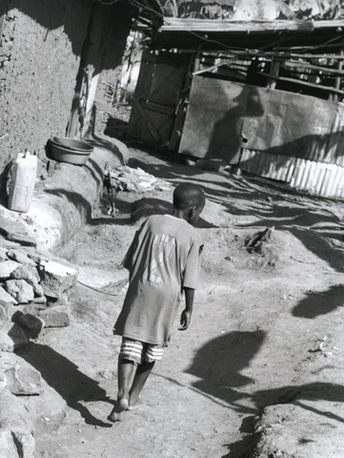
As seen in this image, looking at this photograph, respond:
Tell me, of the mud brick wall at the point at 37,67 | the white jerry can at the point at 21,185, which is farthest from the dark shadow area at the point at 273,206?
the white jerry can at the point at 21,185

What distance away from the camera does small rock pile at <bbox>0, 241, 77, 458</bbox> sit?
13.7 ft

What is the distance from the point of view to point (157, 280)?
4.99 metres

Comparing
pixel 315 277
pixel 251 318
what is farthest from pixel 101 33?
pixel 251 318

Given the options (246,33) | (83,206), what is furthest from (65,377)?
(246,33)

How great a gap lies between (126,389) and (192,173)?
10845mm

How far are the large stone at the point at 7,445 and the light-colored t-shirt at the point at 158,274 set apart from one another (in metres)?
1.22

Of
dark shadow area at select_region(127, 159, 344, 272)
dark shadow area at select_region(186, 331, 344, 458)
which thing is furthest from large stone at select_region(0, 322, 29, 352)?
dark shadow area at select_region(127, 159, 344, 272)

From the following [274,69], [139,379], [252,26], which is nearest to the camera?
[139,379]

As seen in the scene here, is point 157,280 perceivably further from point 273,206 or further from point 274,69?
point 274,69

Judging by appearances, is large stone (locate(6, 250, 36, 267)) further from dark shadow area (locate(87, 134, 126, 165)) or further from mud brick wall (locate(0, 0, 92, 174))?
dark shadow area (locate(87, 134, 126, 165))

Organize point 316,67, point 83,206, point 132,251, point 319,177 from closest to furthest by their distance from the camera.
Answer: point 132,251 < point 83,206 < point 316,67 < point 319,177

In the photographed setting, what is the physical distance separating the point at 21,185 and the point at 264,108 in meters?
8.84

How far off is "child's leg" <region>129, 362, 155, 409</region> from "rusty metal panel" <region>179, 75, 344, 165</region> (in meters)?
11.8

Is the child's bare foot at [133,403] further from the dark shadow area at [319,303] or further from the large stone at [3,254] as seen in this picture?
the dark shadow area at [319,303]
